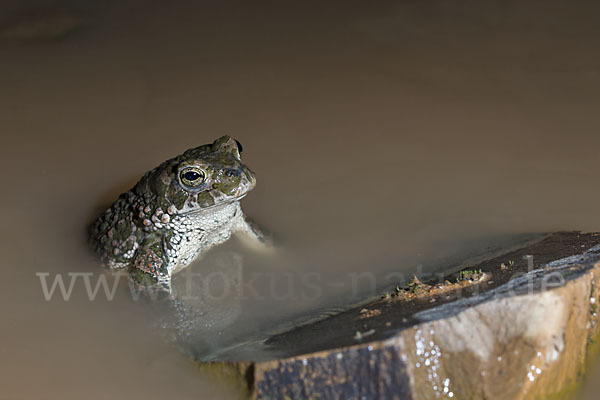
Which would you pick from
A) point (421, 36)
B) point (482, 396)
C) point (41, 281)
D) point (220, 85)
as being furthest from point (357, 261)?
point (421, 36)

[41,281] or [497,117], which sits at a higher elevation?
[497,117]

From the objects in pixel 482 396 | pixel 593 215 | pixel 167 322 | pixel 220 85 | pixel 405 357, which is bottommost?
pixel 482 396

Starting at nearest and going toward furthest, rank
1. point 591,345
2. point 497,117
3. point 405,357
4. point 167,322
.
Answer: point 405,357 → point 591,345 → point 167,322 → point 497,117

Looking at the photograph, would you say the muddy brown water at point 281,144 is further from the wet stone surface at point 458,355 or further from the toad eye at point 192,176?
the toad eye at point 192,176

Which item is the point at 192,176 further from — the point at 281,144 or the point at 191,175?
the point at 281,144

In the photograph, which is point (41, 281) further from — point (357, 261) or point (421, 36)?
point (421, 36)

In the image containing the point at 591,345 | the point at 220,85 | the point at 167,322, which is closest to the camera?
the point at 591,345

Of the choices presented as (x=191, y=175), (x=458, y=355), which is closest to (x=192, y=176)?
(x=191, y=175)
